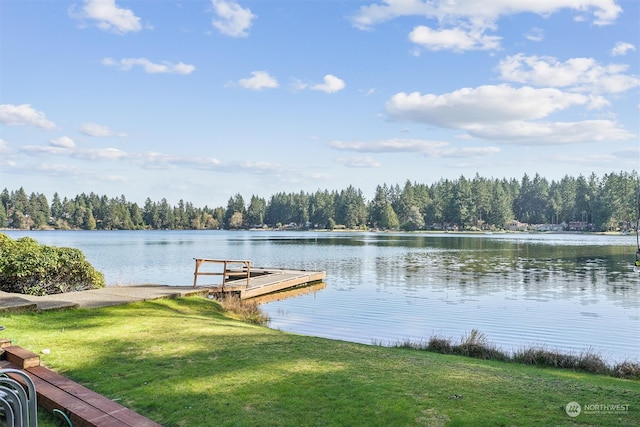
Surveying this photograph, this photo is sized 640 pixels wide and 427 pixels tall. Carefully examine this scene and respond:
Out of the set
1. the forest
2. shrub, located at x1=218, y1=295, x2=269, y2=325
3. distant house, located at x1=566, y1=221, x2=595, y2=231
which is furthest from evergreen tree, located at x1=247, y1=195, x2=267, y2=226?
shrub, located at x1=218, y1=295, x2=269, y2=325

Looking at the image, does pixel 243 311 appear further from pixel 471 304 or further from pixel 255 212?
pixel 255 212

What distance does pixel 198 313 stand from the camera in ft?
51.5

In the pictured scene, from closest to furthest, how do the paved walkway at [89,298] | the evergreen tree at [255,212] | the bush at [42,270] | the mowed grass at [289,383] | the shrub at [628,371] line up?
the mowed grass at [289,383] → the shrub at [628,371] → the paved walkway at [89,298] → the bush at [42,270] → the evergreen tree at [255,212]

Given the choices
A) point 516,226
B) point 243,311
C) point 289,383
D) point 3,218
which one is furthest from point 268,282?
point 3,218

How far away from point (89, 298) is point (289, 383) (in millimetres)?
10370

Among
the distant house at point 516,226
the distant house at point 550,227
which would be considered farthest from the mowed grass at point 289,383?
the distant house at point 550,227

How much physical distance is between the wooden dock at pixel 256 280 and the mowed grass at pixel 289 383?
10.4 metres

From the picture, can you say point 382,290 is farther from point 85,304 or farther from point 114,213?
point 114,213

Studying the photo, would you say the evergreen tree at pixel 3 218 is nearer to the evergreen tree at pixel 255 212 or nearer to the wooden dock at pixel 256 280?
the evergreen tree at pixel 255 212

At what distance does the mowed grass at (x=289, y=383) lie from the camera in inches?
229

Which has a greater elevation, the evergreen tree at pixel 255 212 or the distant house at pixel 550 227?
the evergreen tree at pixel 255 212

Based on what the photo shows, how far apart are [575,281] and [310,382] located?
28.1m

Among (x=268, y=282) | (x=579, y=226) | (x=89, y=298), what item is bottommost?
(x=268, y=282)

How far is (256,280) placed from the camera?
88.7 ft
